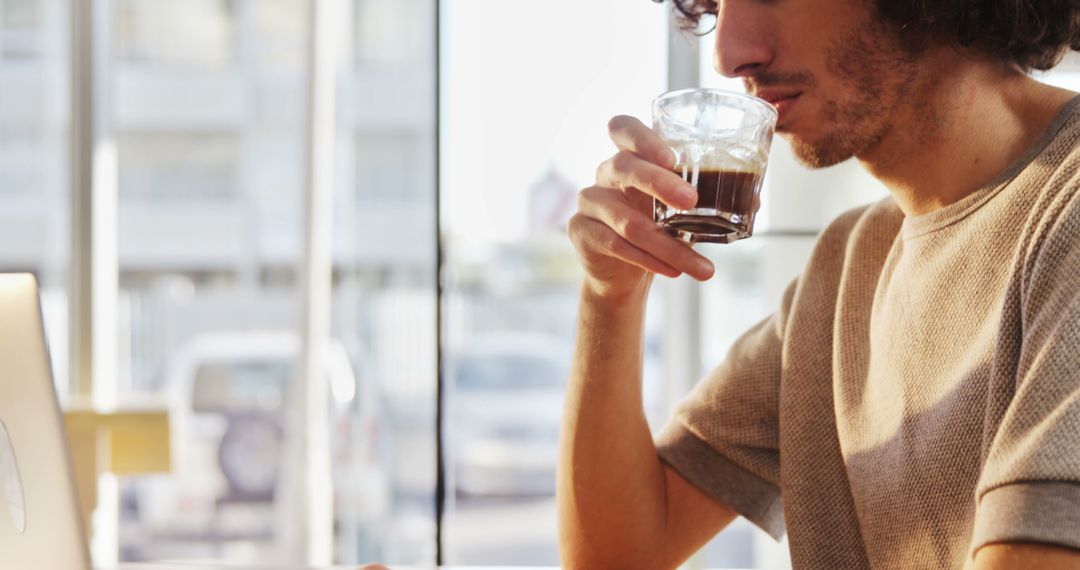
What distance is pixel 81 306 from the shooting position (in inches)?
128

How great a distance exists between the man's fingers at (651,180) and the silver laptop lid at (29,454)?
516mm

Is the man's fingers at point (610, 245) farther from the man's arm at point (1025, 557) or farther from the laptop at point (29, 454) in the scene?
the laptop at point (29, 454)

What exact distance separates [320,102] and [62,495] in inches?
158

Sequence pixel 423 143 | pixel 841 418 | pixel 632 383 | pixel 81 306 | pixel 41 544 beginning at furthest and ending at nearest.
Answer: pixel 423 143 → pixel 81 306 → pixel 632 383 → pixel 841 418 → pixel 41 544

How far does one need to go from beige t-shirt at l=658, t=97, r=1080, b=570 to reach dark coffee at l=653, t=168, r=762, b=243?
232mm

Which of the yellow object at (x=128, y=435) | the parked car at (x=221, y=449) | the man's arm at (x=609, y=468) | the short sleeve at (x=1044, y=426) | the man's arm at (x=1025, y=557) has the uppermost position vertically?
the short sleeve at (x=1044, y=426)

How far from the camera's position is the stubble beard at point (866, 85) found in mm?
1126

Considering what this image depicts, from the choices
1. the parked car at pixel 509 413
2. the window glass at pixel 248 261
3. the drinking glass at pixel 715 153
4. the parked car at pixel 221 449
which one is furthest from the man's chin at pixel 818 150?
the parked car at pixel 221 449

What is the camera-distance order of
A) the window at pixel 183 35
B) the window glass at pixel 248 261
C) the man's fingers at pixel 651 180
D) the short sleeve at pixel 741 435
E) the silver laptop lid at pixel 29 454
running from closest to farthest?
1. the silver laptop lid at pixel 29 454
2. the man's fingers at pixel 651 180
3. the short sleeve at pixel 741 435
4. the window glass at pixel 248 261
5. the window at pixel 183 35

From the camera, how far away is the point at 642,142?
0.96 metres

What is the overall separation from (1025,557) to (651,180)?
43 cm

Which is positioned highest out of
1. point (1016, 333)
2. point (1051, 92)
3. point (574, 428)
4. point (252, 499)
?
point (1051, 92)

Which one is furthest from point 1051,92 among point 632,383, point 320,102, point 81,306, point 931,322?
point 320,102

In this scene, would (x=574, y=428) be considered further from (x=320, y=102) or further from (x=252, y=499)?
(x=252, y=499)
